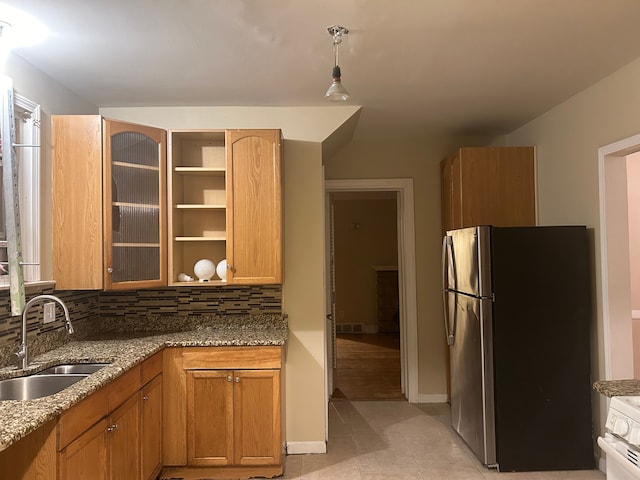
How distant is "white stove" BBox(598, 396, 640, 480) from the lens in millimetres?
1707

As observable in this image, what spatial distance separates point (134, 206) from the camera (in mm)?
3086

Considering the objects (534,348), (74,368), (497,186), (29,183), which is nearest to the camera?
(74,368)

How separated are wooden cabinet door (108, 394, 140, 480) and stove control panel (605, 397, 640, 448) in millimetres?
2088

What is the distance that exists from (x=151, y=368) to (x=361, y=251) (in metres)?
6.06

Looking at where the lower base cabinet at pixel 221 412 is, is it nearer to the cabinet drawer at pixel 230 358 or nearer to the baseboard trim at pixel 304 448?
the cabinet drawer at pixel 230 358

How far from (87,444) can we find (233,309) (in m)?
1.58

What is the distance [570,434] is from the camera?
313 centimetres

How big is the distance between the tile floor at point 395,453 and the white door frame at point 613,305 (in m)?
0.70

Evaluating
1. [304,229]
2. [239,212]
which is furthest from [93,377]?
[304,229]

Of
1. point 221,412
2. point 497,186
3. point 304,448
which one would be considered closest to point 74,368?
point 221,412

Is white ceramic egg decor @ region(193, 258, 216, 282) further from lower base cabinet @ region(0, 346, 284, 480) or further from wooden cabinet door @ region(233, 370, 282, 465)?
wooden cabinet door @ region(233, 370, 282, 465)

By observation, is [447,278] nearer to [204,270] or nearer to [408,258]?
[408,258]

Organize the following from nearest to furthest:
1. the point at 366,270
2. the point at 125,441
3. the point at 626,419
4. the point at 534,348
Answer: the point at 626,419, the point at 125,441, the point at 534,348, the point at 366,270

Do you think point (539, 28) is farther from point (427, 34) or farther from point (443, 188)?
point (443, 188)
